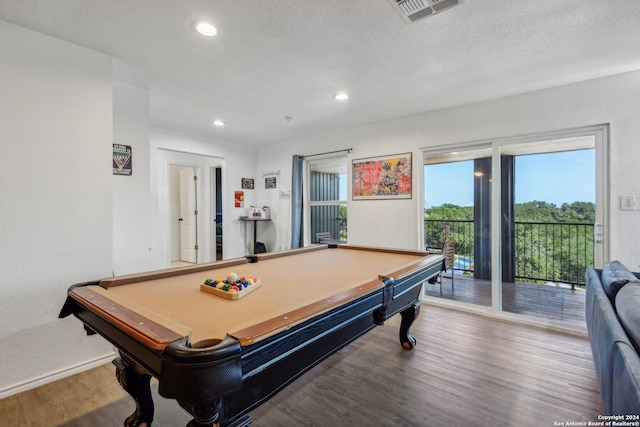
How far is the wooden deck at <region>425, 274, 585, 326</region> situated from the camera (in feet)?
10.2

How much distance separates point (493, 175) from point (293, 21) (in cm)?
266

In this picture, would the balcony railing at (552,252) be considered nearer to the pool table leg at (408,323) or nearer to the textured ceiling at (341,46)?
the textured ceiling at (341,46)

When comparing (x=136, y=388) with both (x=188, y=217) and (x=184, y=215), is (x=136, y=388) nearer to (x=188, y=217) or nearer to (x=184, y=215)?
(x=188, y=217)

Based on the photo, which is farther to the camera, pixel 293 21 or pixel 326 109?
pixel 326 109

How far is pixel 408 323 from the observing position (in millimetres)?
2498

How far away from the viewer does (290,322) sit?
104 cm

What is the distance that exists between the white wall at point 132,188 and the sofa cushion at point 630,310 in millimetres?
3380

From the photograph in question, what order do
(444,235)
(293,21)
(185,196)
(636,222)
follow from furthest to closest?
1. (185,196)
2. (444,235)
3. (636,222)
4. (293,21)

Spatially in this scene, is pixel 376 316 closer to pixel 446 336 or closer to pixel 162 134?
pixel 446 336

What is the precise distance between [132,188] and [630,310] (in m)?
3.50

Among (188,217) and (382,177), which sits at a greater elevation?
(382,177)

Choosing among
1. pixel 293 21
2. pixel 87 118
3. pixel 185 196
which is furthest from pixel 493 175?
pixel 185 196

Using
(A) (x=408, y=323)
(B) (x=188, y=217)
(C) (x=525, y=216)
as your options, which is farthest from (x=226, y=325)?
(B) (x=188, y=217)

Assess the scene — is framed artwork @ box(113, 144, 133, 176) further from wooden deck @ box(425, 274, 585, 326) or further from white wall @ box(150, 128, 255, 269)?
wooden deck @ box(425, 274, 585, 326)
